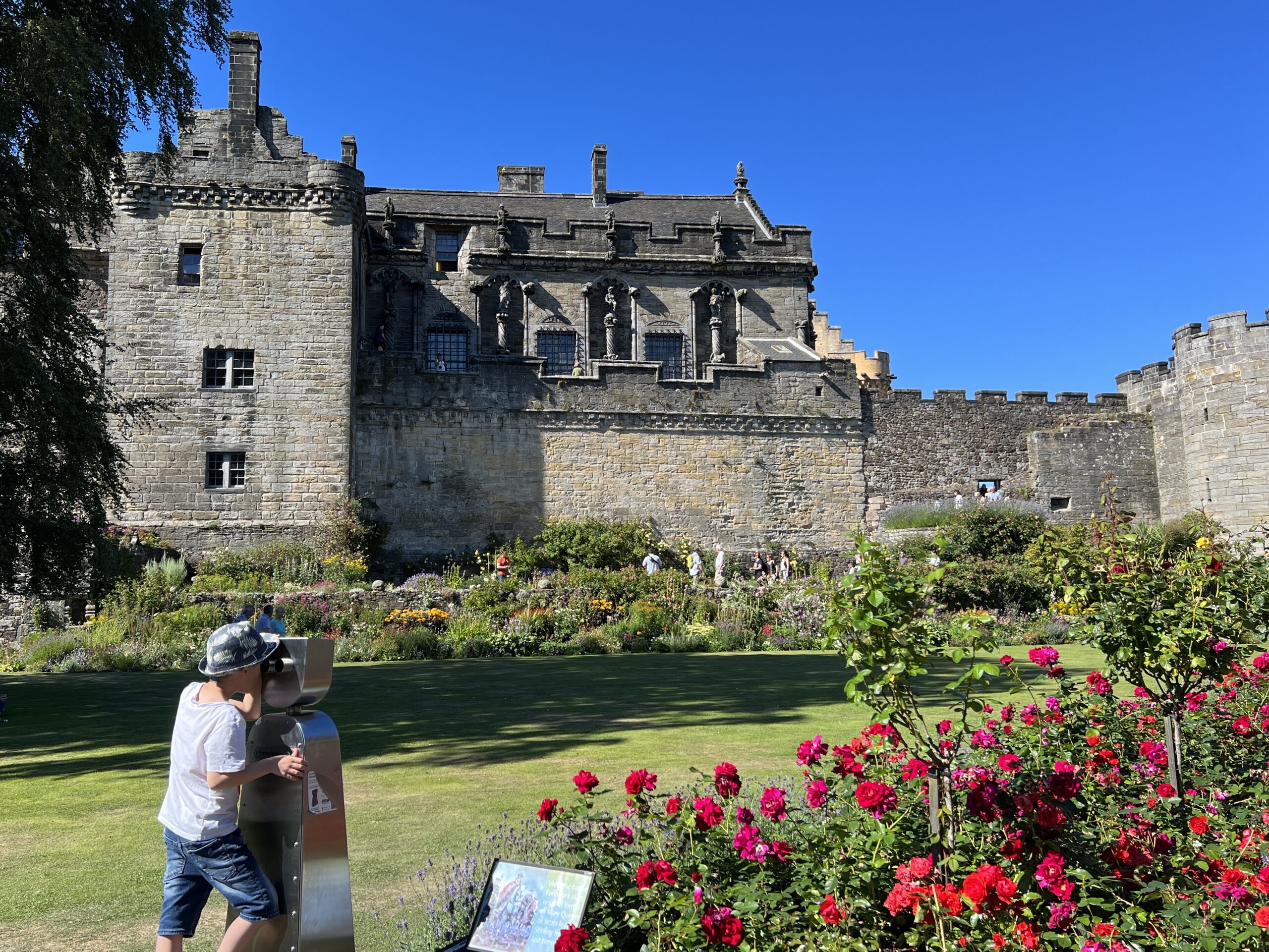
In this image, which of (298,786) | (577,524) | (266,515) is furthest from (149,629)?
(298,786)

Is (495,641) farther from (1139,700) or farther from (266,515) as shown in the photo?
(1139,700)

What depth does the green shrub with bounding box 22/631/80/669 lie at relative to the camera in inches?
623

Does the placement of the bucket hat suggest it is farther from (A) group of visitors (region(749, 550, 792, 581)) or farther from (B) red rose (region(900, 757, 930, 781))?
(A) group of visitors (region(749, 550, 792, 581))

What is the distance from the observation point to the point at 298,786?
375 cm

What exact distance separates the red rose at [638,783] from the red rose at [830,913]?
0.87 m

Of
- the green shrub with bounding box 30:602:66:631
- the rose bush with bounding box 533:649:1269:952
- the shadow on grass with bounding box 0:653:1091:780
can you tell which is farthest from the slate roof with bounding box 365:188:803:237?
the rose bush with bounding box 533:649:1269:952

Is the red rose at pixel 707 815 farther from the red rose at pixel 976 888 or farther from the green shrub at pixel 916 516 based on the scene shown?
the green shrub at pixel 916 516

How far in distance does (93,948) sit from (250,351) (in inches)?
821

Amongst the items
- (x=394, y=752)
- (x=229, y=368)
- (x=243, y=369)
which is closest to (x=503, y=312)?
(x=243, y=369)

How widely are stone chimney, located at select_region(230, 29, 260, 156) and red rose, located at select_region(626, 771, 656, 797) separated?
77.6ft

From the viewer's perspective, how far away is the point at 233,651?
3619 mm

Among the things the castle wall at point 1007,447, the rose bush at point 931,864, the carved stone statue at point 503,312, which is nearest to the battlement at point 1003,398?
the castle wall at point 1007,447

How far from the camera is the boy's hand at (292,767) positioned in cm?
353

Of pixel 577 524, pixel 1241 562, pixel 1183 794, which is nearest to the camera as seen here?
pixel 1183 794
